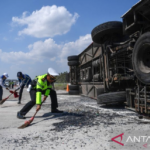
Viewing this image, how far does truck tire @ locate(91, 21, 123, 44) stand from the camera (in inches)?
234

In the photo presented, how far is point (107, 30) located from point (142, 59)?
77.7 inches

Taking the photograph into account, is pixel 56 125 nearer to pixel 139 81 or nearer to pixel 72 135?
pixel 72 135

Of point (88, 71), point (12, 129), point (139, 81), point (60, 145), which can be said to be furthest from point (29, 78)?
point (60, 145)

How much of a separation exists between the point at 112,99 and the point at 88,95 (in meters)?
4.16

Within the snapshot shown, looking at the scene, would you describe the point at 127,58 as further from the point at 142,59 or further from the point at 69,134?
the point at 69,134

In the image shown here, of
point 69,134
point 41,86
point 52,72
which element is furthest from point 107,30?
point 69,134

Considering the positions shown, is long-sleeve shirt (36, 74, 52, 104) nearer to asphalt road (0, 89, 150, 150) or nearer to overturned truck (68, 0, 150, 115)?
asphalt road (0, 89, 150, 150)

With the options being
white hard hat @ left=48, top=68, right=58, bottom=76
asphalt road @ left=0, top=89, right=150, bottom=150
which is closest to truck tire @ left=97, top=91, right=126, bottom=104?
asphalt road @ left=0, top=89, right=150, bottom=150

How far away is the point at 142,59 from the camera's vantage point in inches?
181

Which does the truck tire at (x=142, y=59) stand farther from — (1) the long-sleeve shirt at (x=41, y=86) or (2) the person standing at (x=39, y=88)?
(1) the long-sleeve shirt at (x=41, y=86)

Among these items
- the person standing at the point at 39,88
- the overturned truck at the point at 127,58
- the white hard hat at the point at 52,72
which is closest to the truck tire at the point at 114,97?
the overturned truck at the point at 127,58

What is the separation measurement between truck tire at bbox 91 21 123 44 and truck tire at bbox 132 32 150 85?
154cm

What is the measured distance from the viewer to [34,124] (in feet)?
13.5

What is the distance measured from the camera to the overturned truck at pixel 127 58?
4410 millimetres
